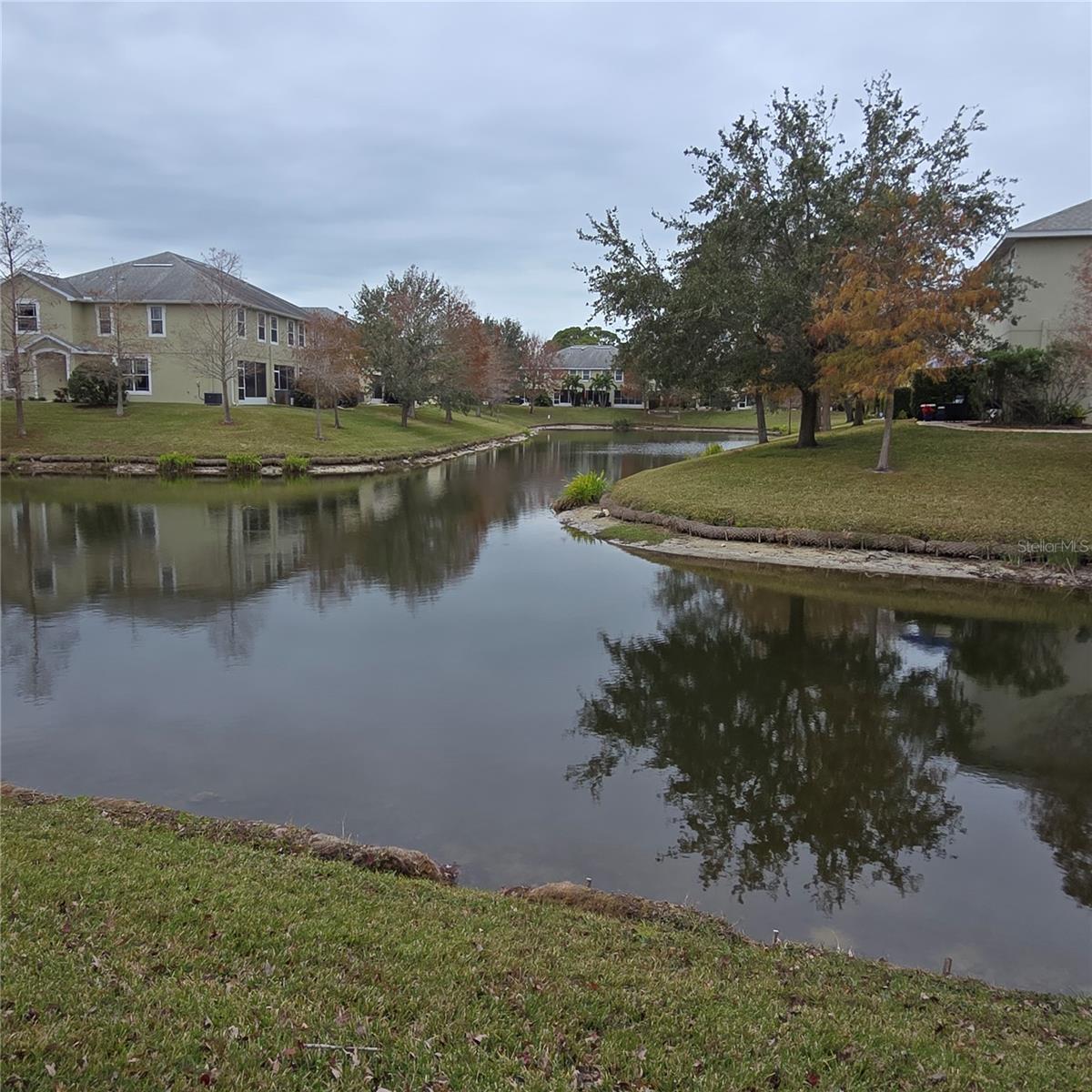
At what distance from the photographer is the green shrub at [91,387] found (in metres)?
43.0

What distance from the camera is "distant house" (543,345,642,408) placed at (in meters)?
94.2

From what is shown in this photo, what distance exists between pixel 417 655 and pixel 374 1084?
896cm

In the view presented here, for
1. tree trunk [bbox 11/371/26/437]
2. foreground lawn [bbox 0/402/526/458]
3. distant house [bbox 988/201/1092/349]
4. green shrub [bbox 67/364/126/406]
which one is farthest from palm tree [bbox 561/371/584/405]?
distant house [bbox 988/201/1092/349]

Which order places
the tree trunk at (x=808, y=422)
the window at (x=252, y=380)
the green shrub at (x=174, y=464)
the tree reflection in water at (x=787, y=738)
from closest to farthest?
the tree reflection in water at (x=787, y=738)
the tree trunk at (x=808, y=422)
the green shrub at (x=174, y=464)
the window at (x=252, y=380)

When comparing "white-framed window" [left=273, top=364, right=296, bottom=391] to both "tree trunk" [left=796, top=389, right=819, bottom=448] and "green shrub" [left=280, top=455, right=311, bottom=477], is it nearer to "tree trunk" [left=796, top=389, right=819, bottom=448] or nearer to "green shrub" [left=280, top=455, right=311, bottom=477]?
"green shrub" [left=280, top=455, right=311, bottom=477]

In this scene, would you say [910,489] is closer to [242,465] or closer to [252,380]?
[242,465]

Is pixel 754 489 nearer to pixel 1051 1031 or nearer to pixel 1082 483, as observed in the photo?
pixel 1082 483

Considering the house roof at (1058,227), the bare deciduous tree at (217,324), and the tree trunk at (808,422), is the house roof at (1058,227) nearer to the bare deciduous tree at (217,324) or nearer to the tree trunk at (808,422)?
the tree trunk at (808,422)

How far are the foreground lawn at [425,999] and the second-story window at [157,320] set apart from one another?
46171mm

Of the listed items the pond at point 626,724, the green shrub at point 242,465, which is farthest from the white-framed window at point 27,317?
the pond at point 626,724

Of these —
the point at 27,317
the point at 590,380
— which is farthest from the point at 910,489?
the point at 590,380

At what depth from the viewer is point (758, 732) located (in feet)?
31.7

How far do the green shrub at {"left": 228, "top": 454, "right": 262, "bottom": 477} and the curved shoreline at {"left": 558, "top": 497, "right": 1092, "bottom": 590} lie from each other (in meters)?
19.1

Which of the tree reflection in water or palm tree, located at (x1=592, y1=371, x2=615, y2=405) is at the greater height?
palm tree, located at (x1=592, y1=371, x2=615, y2=405)
